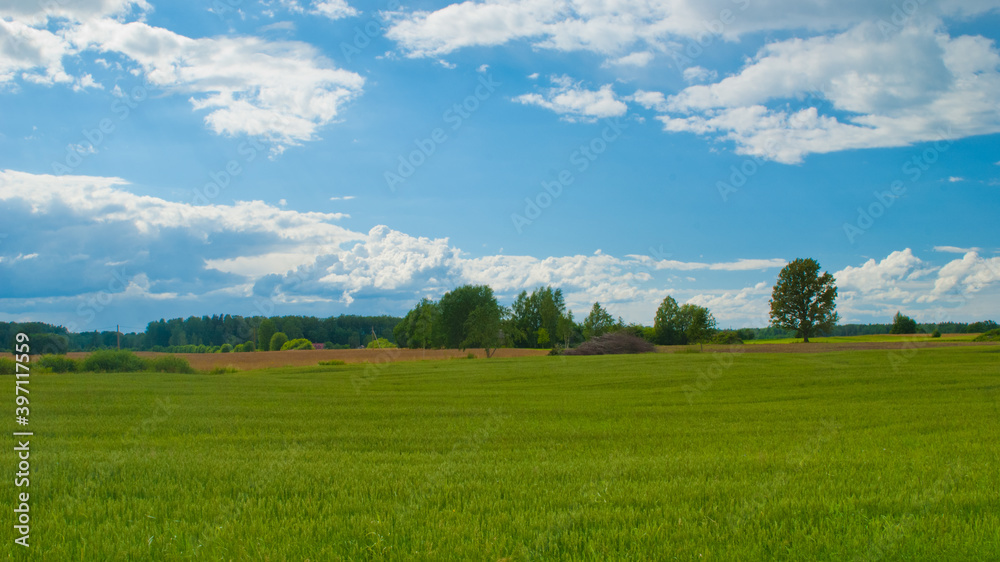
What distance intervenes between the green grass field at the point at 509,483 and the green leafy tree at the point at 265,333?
101792mm

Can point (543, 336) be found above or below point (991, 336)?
below

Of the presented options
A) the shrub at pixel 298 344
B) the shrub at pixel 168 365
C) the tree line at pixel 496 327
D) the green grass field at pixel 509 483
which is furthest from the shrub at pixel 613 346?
the shrub at pixel 298 344

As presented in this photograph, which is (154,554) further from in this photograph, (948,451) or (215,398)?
(215,398)

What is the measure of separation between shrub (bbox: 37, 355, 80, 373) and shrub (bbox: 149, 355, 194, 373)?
3.49 meters

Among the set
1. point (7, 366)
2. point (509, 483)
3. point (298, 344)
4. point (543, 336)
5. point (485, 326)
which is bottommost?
point (298, 344)

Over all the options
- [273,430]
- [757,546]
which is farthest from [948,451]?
[273,430]

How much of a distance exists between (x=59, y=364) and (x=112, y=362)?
7.51 ft

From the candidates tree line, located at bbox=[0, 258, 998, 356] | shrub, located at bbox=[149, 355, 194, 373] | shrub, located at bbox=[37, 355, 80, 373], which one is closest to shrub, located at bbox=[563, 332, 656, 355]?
tree line, located at bbox=[0, 258, 998, 356]

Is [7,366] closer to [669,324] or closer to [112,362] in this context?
[112,362]

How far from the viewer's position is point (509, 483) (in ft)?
21.7

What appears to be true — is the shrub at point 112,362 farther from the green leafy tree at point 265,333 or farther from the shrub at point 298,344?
the green leafy tree at point 265,333

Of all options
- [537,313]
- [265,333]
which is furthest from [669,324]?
[265,333]

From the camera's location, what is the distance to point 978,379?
69.7ft

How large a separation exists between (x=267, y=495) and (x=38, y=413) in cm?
1033
